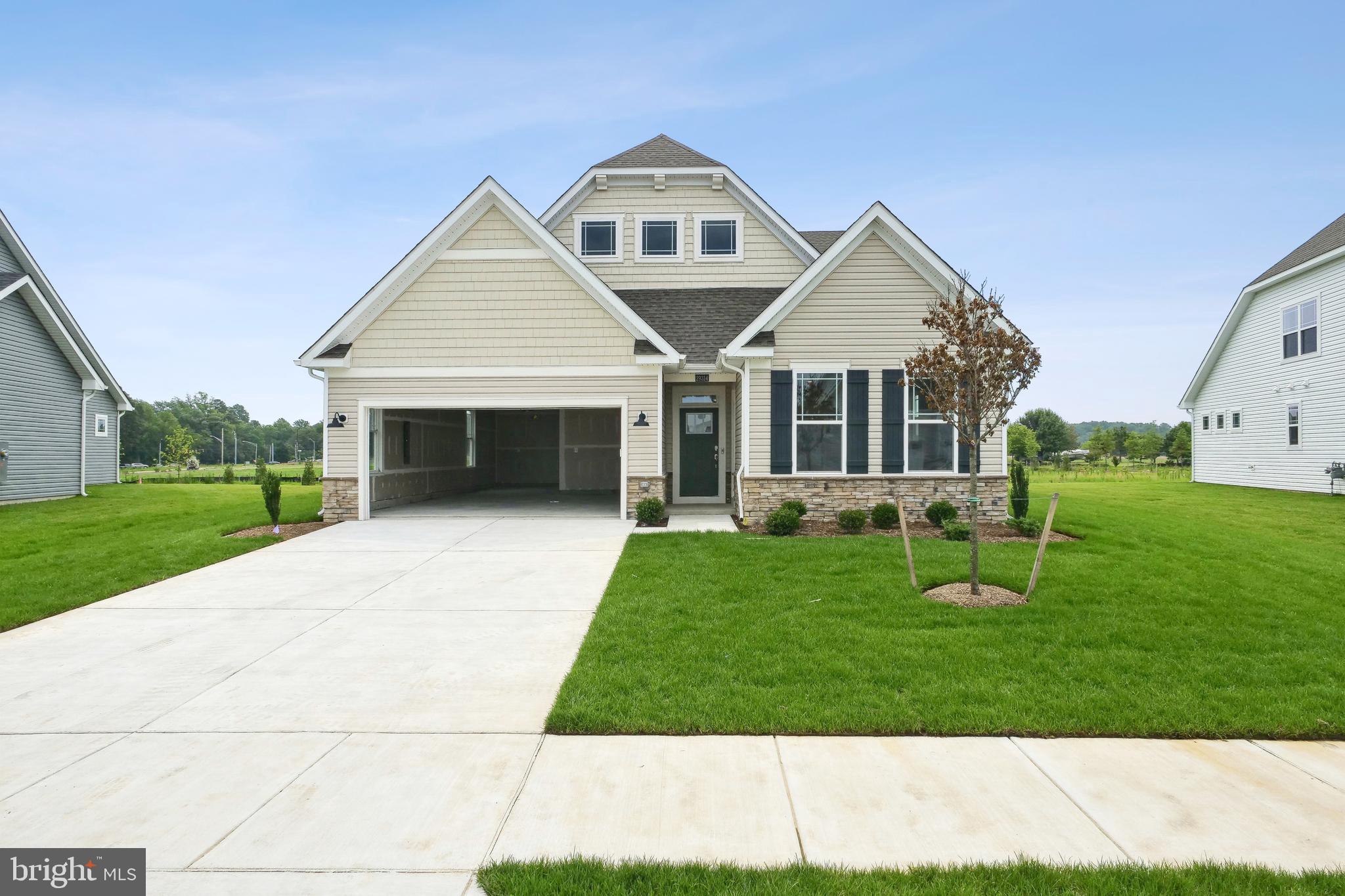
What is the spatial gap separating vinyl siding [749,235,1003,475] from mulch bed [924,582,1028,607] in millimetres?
5376

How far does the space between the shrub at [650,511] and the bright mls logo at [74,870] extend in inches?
407

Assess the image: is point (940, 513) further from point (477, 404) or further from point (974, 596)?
point (477, 404)

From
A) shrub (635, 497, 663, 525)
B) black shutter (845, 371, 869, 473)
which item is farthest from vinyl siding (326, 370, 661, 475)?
black shutter (845, 371, 869, 473)

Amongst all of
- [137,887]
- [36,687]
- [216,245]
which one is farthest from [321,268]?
[137,887]

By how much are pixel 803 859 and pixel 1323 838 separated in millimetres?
2475

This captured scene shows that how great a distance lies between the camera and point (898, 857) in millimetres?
2916

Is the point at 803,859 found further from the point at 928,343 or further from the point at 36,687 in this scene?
the point at 928,343

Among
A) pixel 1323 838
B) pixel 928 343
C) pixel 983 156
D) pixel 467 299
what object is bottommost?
pixel 1323 838

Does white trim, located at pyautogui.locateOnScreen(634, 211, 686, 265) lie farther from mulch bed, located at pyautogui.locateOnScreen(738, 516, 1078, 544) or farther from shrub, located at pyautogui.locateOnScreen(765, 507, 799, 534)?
shrub, located at pyautogui.locateOnScreen(765, 507, 799, 534)

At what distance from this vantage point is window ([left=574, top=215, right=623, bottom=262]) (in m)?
16.9

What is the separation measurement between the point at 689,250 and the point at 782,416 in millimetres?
5961

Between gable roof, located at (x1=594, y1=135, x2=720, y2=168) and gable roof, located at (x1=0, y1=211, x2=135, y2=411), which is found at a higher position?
gable roof, located at (x1=594, y1=135, x2=720, y2=168)

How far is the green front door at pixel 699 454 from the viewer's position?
16.2m

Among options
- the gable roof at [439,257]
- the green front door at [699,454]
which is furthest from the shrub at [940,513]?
the gable roof at [439,257]
